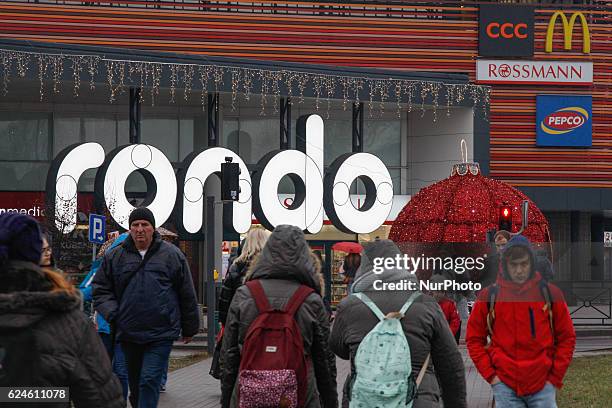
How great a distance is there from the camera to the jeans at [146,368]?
9789 millimetres

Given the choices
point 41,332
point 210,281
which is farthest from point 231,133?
point 41,332

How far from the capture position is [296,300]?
7.15 m

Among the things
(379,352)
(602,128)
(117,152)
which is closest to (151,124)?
(117,152)

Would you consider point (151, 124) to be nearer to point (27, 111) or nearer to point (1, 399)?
point (27, 111)

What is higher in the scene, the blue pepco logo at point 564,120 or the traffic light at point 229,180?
the blue pepco logo at point 564,120

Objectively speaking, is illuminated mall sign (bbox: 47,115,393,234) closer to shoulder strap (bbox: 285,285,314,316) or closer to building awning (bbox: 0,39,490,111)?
building awning (bbox: 0,39,490,111)

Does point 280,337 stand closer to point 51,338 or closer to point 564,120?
point 51,338

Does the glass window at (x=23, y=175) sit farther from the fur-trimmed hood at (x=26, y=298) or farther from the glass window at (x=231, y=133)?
the fur-trimmed hood at (x=26, y=298)

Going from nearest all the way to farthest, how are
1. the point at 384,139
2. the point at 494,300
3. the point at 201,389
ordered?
the point at 494,300, the point at 201,389, the point at 384,139

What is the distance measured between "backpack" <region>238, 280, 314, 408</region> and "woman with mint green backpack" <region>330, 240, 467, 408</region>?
24cm

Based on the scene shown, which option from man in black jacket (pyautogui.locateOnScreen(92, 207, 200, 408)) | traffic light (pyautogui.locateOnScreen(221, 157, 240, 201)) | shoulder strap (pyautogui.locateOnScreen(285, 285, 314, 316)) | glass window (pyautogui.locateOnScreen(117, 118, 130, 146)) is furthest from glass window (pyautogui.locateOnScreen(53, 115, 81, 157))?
shoulder strap (pyautogui.locateOnScreen(285, 285, 314, 316))

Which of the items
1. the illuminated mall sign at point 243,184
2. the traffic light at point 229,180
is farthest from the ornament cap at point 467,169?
the illuminated mall sign at point 243,184

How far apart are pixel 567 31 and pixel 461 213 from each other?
17133 mm

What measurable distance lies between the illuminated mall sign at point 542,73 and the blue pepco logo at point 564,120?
86 cm
